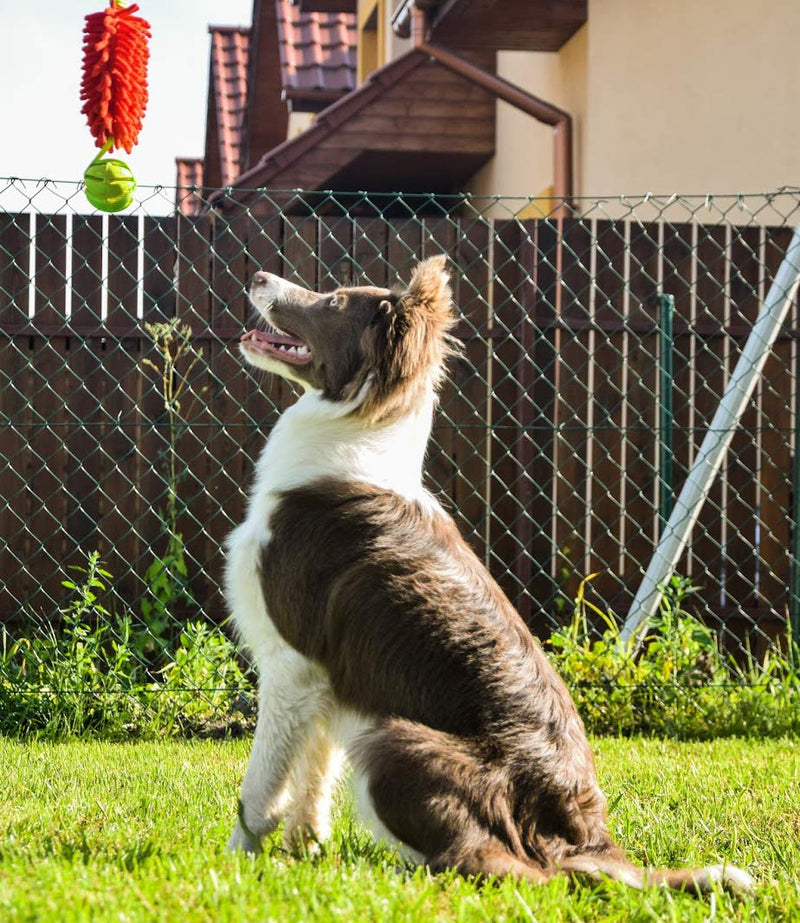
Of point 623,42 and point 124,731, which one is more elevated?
point 623,42

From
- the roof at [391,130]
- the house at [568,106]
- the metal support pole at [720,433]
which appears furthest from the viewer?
the roof at [391,130]

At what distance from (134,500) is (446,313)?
124 inches

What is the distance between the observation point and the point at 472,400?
6359 millimetres

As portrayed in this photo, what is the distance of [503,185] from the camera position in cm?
1099

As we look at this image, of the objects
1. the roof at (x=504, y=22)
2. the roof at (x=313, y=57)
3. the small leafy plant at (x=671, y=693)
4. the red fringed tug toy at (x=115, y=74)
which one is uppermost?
the roof at (x=313, y=57)

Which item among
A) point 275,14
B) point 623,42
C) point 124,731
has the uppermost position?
point 275,14

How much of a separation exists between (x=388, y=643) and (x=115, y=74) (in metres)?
2.28

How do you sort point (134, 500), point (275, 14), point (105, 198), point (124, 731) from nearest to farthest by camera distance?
point (105, 198), point (124, 731), point (134, 500), point (275, 14)

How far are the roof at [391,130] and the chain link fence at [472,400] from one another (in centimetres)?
375

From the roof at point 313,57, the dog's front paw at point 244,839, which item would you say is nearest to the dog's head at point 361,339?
the dog's front paw at point 244,839

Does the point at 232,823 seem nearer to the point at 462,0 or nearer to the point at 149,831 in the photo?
the point at 149,831

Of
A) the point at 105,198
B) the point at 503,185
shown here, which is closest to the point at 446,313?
the point at 105,198

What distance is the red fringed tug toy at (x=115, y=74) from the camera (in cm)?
404

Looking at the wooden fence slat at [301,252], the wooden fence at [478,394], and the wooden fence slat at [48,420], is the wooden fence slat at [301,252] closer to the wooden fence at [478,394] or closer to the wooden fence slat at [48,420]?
the wooden fence at [478,394]
